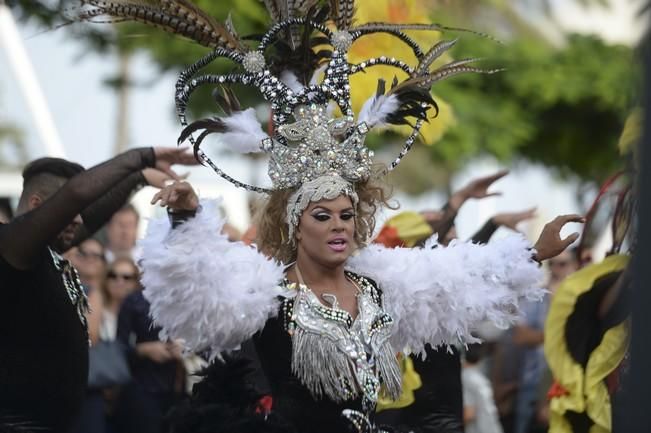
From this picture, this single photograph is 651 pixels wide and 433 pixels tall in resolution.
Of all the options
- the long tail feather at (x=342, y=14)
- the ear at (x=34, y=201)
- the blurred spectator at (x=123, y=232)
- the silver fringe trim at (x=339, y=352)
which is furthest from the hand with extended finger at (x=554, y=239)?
the blurred spectator at (x=123, y=232)

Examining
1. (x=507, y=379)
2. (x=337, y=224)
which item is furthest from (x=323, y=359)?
(x=507, y=379)

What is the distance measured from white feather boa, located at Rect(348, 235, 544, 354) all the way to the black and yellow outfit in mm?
632

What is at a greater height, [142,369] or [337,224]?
[142,369]

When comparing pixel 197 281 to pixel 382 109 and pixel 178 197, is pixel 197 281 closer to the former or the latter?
pixel 178 197

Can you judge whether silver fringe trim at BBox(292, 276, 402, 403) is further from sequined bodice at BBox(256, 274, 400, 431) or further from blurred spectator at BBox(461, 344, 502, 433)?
blurred spectator at BBox(461, 344, 502, 433)

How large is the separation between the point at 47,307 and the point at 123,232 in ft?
11.3

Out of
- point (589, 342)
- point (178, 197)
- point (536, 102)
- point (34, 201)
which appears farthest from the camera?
point (536, 102)

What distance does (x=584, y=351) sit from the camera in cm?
547

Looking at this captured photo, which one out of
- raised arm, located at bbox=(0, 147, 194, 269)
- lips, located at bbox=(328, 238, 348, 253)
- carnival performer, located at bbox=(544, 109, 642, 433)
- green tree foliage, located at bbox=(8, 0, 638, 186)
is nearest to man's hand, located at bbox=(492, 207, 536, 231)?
carnival performer, located at bbox=(544, 109, 642, 433)

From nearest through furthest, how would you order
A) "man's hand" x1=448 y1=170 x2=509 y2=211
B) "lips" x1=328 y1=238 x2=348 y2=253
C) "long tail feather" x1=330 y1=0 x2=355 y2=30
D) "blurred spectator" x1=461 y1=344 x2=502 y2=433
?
1. "lips" x1=328 y1=238 x2=348 y2=253
2. "long tail feather" x1=330 y1=0 x2=355 y2=30
3. "man's hand" x1=448 y1=170 x2=509 y2=211
4. "blurred spectator" x1=461 y1=344 x2=502 y2=433

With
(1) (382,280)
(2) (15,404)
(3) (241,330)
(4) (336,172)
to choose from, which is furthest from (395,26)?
(2) (15,404)

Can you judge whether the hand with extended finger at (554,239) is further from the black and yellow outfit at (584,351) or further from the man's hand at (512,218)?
the man's hand at (512,218)

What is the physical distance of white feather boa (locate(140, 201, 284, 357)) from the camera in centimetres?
407

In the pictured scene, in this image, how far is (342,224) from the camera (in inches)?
173
